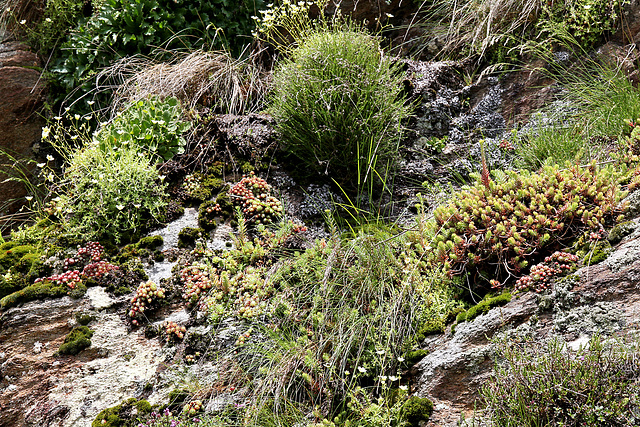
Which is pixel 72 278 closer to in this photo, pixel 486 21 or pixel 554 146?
pixel 554 146

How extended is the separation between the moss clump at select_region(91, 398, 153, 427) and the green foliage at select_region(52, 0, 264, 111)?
371 centimetres

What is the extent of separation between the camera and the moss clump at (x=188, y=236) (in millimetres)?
3920

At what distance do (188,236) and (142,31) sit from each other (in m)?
2.85

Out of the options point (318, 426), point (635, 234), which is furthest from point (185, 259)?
point (635, 234)

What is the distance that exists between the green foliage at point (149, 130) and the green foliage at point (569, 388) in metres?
3.40

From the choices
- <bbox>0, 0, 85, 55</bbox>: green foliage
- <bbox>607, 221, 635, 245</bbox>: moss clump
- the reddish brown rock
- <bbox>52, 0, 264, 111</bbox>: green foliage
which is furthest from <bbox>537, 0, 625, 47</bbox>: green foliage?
the reddish brown rock

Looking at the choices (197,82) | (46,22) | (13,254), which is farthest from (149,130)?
(46,22)

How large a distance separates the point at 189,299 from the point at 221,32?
356 centimetres

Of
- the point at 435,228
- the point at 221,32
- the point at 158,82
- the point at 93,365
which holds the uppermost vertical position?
the point at 221,32

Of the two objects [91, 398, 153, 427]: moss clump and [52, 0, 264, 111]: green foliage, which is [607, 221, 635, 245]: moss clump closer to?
[91, 398, 153, 427]: moss clump

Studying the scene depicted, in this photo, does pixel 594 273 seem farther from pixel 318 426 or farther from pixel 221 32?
pixel 221 32

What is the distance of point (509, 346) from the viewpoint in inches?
97.6

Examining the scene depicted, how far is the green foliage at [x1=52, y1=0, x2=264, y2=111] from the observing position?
541 cm

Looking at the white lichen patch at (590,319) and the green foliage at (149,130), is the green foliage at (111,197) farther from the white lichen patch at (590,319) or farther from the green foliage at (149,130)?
the white lichen patch at (590,319)
